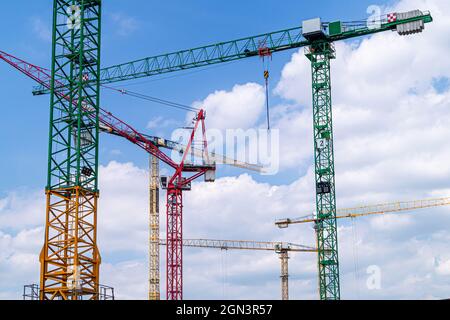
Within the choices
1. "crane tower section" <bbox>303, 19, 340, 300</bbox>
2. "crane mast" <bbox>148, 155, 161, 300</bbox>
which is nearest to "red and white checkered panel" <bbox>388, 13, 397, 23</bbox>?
"crane tower section" <bbox>303, 19, 340, 300</bbox>

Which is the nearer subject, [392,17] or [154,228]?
[392,17]

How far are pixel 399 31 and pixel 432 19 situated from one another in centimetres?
424

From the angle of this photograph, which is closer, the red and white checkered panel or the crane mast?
the red and white checkered panel

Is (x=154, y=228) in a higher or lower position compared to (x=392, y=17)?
lower

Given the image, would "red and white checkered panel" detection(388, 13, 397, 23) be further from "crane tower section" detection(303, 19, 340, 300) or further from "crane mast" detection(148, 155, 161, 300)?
"crane mast" detection(148, 155, 161, 300)

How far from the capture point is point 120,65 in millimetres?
115938

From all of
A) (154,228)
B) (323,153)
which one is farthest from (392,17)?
(154,228)

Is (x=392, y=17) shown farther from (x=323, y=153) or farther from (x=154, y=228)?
(x=154, y=228)

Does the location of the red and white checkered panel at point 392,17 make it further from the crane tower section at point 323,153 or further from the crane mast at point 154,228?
the crane mast at point 154,228

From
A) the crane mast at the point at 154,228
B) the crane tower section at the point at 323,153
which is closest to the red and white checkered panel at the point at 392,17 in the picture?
the crane tower section at the point at 323,153
